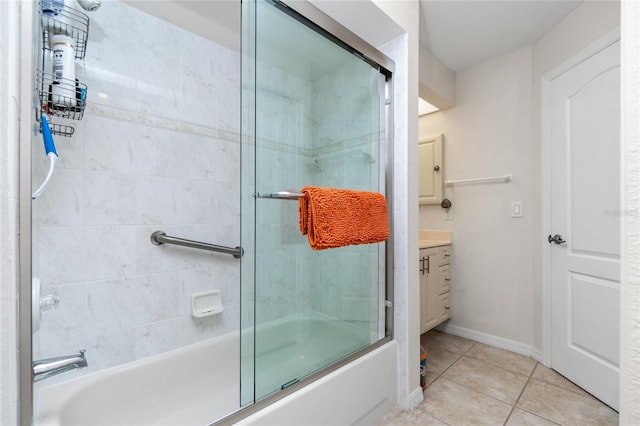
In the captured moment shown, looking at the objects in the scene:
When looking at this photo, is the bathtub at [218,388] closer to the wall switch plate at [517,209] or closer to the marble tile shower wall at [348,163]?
the marble tile shower wall at [348,163]

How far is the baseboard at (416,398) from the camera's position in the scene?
1500 millimetres

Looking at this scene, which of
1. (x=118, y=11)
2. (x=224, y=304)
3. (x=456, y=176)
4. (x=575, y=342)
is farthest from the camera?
(x=456, y=176)

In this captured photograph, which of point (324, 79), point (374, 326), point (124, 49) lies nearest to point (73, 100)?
point (124, 49)

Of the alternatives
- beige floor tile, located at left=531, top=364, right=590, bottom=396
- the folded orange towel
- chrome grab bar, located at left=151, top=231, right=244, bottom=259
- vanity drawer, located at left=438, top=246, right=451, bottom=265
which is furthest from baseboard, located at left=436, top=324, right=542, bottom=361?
chrome grab bar, located at left=151, top=231, right=244, bottom=259

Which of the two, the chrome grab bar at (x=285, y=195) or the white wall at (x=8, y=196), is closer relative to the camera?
the white wall at (x=8, y=196)

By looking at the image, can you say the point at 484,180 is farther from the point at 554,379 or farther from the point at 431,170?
the point at 554,379

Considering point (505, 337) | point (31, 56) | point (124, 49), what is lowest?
point (505, 337)

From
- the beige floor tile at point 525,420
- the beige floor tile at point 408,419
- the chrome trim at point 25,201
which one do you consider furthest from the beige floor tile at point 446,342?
the chrome trim at point 25,201

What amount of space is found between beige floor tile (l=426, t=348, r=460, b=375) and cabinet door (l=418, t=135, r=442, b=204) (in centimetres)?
123

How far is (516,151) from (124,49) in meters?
2.55

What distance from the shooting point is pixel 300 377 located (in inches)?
44.2

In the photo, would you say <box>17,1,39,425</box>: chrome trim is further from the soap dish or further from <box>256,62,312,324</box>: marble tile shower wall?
the soap dish

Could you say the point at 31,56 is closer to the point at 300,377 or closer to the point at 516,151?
the point at 300,377

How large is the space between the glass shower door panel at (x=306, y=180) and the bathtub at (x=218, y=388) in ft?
0.04
